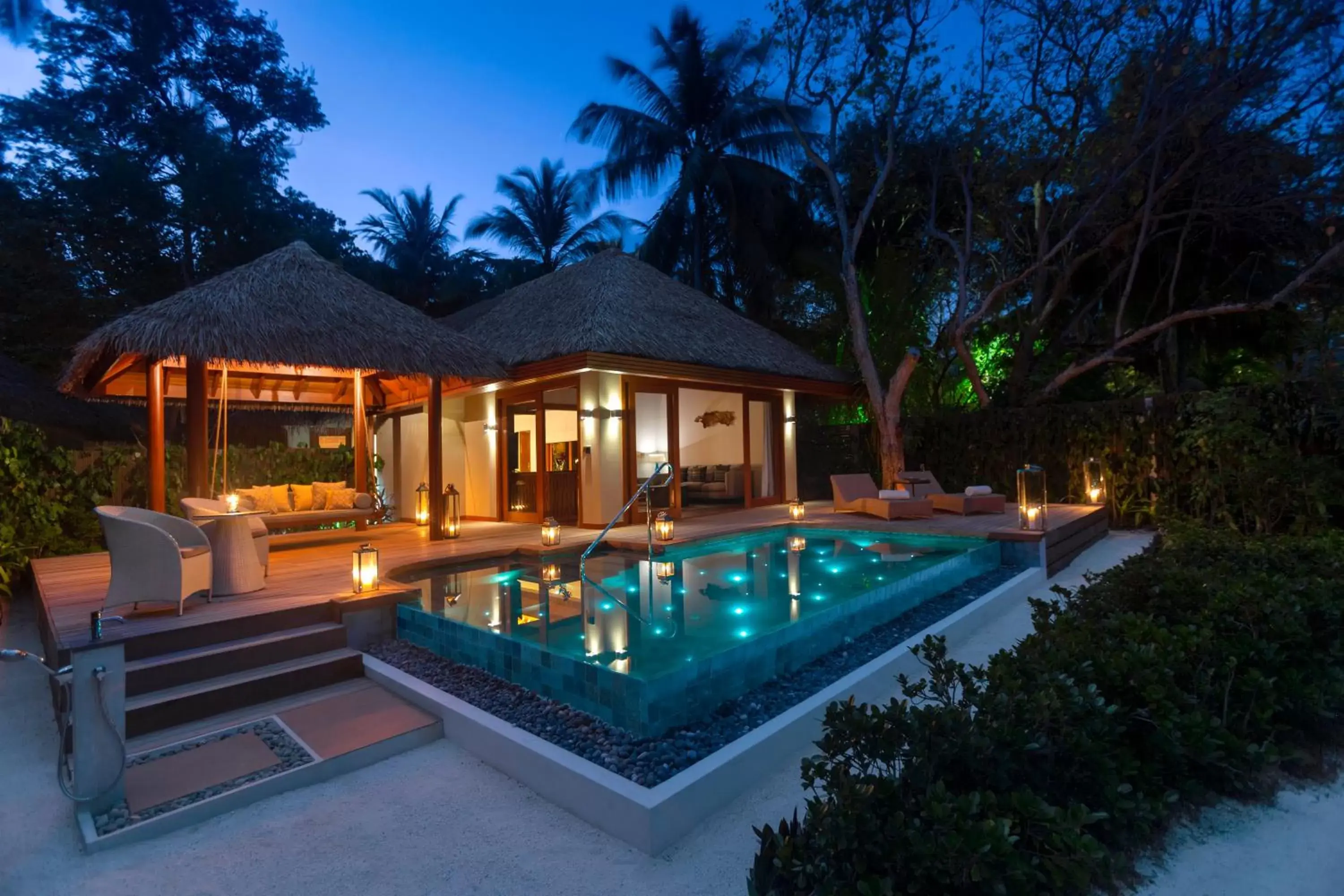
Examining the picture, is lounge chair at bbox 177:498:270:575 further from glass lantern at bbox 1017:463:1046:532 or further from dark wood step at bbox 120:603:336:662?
glass lantern at bbox 1017:463:1046:532

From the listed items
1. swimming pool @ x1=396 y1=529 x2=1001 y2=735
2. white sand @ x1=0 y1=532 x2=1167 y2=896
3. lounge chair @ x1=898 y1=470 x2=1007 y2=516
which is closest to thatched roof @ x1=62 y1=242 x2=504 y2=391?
swimming pool @ x1=396 y1=529 x2=1001 y2=735

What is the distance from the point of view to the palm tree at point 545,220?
22734mm

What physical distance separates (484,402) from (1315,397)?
11.1 metres

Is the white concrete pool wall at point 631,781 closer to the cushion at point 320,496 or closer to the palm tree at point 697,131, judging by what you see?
the cushion at point 320,496

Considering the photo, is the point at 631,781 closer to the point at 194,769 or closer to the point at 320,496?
the point at 194,769

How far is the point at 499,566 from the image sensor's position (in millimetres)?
6836

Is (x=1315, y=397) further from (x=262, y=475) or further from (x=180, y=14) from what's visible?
(x=180, y=14)

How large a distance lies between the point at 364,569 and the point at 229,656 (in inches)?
39.4

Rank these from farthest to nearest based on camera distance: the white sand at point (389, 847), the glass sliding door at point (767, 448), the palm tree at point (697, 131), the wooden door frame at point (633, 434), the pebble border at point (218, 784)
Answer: the palm tree at point (697, 131) < the glass sliding door at point (767, 448) < the wooden door frame at point (633, 434) < the pebble border at point (218, 784) < the white sand at point (389, 847)

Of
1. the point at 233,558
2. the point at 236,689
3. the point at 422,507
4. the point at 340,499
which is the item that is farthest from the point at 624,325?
the point at 236,689

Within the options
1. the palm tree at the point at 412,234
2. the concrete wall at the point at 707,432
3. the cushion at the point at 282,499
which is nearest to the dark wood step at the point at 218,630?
the cushion at the point at 282,499

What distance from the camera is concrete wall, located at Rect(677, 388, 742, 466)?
13.4 m

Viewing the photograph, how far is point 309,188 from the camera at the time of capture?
62.8 meters

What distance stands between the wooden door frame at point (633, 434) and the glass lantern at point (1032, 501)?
13.8 ft
